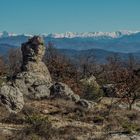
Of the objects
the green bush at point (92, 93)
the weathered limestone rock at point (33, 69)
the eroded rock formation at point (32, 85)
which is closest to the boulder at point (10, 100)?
the eroded rock formation at point (32, 85)

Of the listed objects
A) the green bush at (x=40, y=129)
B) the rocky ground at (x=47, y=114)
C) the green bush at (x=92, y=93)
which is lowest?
the green bush at (x=92, y=93)

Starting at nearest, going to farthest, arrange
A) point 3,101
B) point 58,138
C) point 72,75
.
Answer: point 58,138 < point 3,101 < point 72,75

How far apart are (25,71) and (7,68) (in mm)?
41897

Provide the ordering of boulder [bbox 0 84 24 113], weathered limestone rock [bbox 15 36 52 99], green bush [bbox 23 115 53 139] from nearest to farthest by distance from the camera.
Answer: green bush [bbox 23 115 53 139], boulder [bbox 0 84 24 113], weathered limestone rock [bbox 15 36 52 99]

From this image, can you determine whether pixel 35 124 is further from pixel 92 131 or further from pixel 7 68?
pixel 7 68

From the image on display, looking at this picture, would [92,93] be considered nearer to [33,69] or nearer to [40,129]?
[33,69]

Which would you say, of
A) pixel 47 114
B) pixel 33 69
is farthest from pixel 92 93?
pixel 47 114

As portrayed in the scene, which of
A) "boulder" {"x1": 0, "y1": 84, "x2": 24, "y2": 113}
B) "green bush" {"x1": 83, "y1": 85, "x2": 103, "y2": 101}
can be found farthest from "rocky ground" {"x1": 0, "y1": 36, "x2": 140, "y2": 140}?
"green bush" {"x1": 83, "y1": 85, "x2": 103, "y2": 101}

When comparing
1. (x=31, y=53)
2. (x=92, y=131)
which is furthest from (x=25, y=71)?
(x=92, y=131)

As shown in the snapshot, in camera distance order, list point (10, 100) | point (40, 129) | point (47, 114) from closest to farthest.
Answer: point (40, 129), point (10, 100), point (47, 114)

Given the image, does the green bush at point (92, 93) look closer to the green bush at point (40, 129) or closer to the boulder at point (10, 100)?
the boulder at point (10, 100)

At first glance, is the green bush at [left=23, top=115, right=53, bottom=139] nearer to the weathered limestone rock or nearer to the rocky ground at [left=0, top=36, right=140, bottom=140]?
the rocky ground at [left=0, top=36, right=140, bottom=140]

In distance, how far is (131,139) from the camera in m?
23.4

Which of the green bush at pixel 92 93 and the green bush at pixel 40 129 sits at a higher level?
the green bush at pixel 40 129
